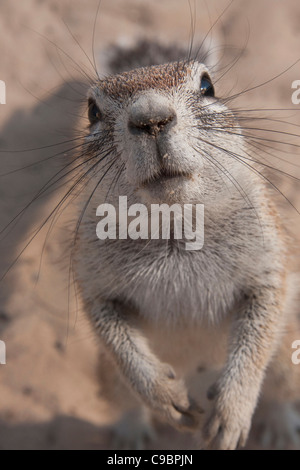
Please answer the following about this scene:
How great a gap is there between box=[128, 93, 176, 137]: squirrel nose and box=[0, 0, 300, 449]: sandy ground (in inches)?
67.5

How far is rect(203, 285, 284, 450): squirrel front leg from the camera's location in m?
3.18

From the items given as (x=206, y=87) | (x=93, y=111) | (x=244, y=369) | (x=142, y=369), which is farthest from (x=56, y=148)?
(x=244, y=369)

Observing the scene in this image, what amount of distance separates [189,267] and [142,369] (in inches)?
26.3

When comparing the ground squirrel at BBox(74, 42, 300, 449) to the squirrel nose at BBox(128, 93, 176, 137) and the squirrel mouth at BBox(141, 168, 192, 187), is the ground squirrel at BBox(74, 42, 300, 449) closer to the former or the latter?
the squirrel mouth at BBox(141, 168, 192, 187)

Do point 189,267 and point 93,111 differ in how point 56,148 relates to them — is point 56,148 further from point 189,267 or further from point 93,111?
point 189,267

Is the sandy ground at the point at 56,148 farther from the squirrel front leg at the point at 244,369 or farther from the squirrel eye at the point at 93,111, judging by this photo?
the squirrel front leg at the point at 244,369

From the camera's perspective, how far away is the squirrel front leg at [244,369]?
10.4ft

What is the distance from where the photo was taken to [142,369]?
10.9 ft

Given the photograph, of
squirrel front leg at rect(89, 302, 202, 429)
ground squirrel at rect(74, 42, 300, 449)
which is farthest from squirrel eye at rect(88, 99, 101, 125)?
squirrel front leg at rect(89, 302, 202, 429)

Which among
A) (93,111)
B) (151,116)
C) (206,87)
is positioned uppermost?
(206,87)

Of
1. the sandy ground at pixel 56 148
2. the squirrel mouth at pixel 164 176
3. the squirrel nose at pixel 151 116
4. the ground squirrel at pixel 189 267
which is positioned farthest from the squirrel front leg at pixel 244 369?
the squirrel nose at pixel 151 116

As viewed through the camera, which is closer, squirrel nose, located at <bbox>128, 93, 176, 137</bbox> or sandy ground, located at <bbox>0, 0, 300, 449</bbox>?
squirrel nose, located at <bbox>128, 93, 176, 137</bbox>
